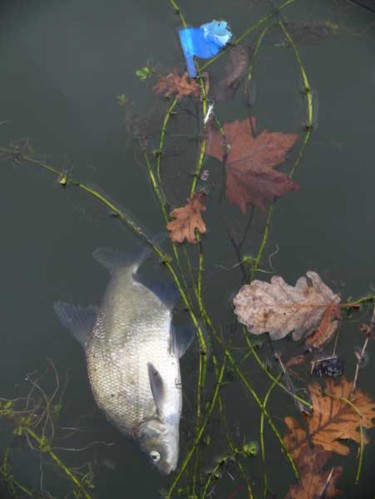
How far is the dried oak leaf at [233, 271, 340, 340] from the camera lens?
7.20 ft

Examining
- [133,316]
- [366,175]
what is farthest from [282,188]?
[133,316]

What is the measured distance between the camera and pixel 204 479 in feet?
7.19

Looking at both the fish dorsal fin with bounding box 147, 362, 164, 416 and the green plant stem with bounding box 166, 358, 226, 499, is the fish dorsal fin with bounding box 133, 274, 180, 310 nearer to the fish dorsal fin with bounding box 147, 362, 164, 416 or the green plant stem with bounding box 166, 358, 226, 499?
the fish dorsal fin with bounding box 147, 362, 164, 416

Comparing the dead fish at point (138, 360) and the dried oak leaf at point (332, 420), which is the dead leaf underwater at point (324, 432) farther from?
the dead fish at point (138, 360)

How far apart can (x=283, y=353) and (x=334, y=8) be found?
1.33 metres

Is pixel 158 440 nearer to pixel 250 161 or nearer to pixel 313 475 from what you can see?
pixel 313 475

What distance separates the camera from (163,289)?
2199mm

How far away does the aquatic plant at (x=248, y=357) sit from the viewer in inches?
86.3

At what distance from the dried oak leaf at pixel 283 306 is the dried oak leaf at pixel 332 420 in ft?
0.70

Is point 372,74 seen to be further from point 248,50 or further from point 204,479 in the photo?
point 204,479

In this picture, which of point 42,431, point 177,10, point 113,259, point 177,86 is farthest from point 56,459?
point 177,10

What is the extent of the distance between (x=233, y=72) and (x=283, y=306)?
886mm

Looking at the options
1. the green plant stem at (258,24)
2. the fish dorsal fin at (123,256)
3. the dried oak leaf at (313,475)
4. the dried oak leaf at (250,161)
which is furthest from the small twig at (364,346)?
the green plant stem at (258,24)

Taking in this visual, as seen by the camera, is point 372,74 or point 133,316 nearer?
point 133,316
